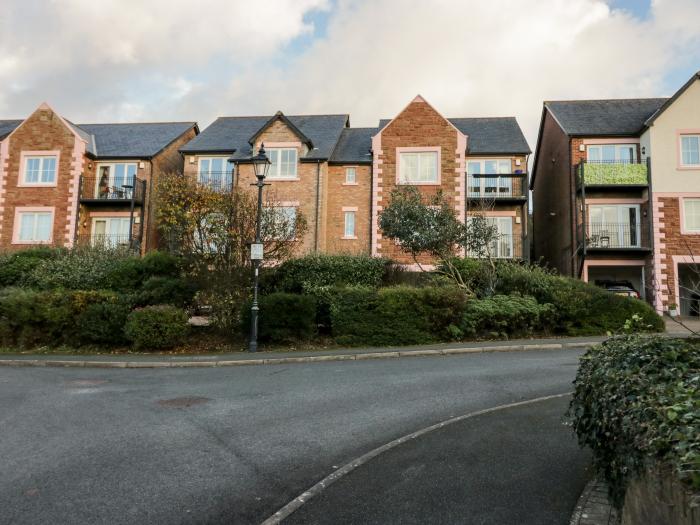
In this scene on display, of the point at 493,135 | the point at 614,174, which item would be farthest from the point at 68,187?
the point at 614,174

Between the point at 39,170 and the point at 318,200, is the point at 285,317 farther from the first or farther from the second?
the point at 39,170

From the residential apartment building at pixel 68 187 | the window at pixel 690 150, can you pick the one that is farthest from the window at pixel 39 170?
the window at pixel 690 150

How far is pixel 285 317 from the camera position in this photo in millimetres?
15055

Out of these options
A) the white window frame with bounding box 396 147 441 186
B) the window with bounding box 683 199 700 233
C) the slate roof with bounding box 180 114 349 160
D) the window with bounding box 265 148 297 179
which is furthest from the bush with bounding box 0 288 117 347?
the window with bounding box 683 199 700 233

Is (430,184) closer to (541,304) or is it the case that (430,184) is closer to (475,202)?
(475,202)

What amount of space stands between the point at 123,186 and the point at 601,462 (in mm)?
29204

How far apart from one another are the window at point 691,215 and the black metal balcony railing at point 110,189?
27.6 meters

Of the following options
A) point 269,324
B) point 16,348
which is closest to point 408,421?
point 269,324

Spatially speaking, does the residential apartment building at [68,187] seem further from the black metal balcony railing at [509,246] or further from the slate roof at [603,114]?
the slate roof at [603,114]

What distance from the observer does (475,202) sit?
91.0ft

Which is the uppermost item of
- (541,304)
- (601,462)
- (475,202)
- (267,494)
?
(475,202)

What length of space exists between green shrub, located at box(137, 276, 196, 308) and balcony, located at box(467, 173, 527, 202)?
16237 mm

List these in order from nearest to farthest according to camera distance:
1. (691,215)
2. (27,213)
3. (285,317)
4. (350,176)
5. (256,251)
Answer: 1. (256,251)
2. (285,317)
3. (691,215)
4. (350,176)
5. (27,213)

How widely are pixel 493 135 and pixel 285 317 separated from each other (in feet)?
65.7
